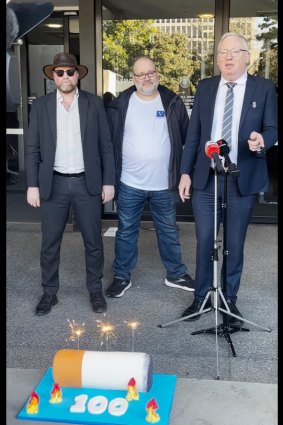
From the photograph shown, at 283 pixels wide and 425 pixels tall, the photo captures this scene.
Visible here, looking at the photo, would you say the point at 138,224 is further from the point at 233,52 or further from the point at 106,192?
the point at 233,52

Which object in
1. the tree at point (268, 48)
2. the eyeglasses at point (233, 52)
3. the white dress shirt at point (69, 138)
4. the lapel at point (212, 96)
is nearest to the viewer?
the eyeglasses at point (233, 52)

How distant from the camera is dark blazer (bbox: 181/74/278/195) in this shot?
3375mm

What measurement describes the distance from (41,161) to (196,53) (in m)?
3.43

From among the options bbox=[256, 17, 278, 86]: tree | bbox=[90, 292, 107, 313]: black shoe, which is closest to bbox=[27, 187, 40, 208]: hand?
bbox=[90, 292, 107, 313]: black shoe

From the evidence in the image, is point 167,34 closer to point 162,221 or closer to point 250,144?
point 162,221

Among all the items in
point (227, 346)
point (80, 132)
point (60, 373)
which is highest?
point (80, 132)

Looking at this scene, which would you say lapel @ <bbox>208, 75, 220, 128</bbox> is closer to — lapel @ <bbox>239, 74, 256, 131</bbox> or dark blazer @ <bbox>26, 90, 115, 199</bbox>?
lapel @ <bbox>239, 74, 256, 131</bbox>

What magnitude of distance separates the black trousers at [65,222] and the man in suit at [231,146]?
72 cm

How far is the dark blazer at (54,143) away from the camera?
3725mm

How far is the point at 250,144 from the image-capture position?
317cm

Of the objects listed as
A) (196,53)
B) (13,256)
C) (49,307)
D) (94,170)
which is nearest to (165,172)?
(94,170)

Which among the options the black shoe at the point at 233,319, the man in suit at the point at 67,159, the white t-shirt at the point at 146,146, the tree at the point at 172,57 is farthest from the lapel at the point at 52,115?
the tree at the point at 172,57

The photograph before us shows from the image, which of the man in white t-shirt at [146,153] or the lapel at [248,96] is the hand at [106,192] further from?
the lapel at [248,96]

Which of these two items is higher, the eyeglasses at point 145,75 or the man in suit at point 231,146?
the eyeglasses at point 145,75
